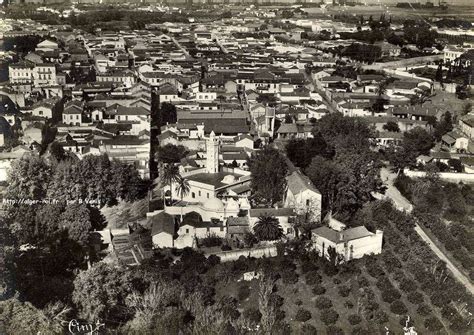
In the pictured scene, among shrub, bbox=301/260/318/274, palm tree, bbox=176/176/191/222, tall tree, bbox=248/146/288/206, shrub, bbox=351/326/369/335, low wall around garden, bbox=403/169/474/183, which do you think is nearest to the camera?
shrub, bbox=351/326/369/335

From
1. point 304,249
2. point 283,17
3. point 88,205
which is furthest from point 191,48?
point 304,249

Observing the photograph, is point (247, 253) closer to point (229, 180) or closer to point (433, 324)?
point (229, 180)

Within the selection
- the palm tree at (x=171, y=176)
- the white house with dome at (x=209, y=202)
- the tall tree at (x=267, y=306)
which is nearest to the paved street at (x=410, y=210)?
the tall tree at (x=267, y=306)

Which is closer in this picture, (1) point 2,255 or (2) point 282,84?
(1) point 2,255

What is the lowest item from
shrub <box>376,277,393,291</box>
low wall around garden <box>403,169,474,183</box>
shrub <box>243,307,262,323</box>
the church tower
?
shrub <box>243,307,262,323</box>

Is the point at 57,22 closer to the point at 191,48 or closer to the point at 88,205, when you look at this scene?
the point at 191,48

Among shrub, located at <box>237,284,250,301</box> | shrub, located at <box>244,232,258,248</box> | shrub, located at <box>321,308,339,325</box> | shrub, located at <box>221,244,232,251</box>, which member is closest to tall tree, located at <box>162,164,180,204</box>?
shrub, located at <box>221,244,232,251</box>

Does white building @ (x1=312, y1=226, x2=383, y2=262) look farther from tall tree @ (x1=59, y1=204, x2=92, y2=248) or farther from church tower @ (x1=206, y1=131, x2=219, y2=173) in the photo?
tall tree @ (x1=59, y1=204, x2=92, y2=248)

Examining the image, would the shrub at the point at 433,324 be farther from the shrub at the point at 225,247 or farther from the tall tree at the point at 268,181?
the tall tree at the point at 268,181
